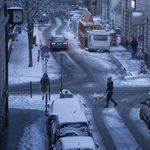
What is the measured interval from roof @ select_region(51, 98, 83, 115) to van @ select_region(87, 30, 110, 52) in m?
22.0

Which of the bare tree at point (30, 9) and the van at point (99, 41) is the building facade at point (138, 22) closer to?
the van at point (99, 41)

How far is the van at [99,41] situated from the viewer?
36.7 m

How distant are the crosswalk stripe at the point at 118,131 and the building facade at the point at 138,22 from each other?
11.5 meters

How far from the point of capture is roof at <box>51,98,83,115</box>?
46.8 ft

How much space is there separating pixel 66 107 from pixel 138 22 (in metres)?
19.5

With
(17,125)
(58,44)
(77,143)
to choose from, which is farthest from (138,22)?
(77,143)

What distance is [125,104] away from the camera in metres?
19.6

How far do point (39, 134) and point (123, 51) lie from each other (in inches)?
941

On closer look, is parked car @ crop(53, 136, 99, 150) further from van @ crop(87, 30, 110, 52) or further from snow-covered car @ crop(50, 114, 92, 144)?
van @ crop(87, 30, 110, 52)

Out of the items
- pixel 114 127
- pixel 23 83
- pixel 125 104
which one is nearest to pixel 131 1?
pixel 23 83

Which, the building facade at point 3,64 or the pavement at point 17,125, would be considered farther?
the building facade at point 3,64

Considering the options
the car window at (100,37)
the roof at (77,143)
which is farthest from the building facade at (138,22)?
the roof at (77,143)

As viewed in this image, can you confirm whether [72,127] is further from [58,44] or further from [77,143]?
[58,44]

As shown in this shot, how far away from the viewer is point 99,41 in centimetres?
3669
